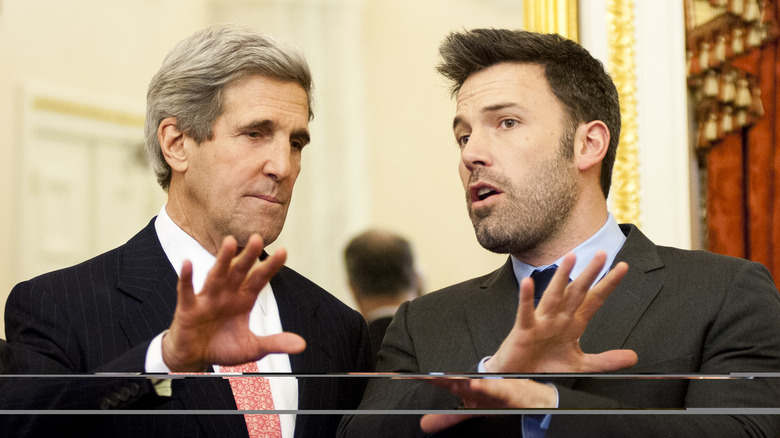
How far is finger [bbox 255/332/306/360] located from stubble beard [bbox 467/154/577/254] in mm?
309

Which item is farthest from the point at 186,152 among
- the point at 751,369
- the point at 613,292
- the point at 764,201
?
the point at 764,201

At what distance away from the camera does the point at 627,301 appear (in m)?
1.21

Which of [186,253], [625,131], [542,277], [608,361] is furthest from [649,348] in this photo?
[186,253]

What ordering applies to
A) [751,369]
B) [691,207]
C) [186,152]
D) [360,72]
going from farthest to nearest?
[691,207] < [360,72] < [186,152] < [751,369]

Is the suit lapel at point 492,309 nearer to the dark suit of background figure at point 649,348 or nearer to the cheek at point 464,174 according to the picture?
the dark suit of background figure at point 649,348

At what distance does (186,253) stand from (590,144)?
59 cm

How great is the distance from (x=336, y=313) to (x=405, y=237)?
0.15 meters

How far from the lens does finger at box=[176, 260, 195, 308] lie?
1146 mm

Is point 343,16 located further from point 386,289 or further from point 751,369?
point 751,369

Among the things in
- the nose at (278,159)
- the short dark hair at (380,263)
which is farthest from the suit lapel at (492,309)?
the nose at (278,159)

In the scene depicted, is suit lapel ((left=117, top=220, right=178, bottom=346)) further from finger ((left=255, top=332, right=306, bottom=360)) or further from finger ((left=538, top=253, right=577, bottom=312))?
finger ((left=538, top=253, right=577, bottom=312))

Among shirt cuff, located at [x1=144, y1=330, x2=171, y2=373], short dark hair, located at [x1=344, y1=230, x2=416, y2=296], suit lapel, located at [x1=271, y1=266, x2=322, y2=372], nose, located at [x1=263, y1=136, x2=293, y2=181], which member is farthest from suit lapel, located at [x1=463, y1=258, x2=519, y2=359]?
shirt cuff, located at [x1=144, y1=330, x2=171, y2=373]

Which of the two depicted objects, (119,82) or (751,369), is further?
(119,82)

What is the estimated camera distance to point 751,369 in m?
1.15
